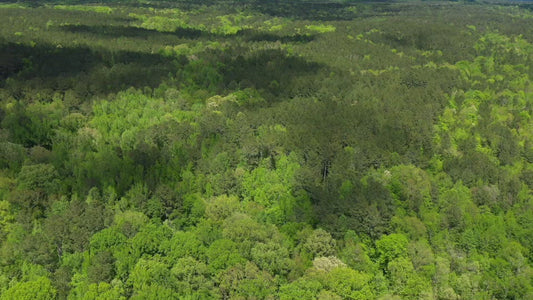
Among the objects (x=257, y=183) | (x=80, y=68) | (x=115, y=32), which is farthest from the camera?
(x=115, y=32)

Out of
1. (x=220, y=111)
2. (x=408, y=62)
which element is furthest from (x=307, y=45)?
(x=220, y=111)

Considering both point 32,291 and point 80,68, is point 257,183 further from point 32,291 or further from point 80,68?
point 80,68

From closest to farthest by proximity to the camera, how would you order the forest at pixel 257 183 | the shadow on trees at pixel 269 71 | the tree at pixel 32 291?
1. the tree at pixel 32 291
2. the forest at pixel 257 183
3. the shadow on trees at pixel 269 71

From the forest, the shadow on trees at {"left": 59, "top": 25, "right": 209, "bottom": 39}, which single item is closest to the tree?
the forest

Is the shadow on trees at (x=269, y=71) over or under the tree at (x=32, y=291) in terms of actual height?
over

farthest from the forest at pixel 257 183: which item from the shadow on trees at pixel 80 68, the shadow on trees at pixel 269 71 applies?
the shadow on trees at pixel 269 71

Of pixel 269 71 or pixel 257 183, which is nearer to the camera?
pixel 257 183

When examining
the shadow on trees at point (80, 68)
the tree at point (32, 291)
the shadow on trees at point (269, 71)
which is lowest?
the tree at point (32, 291)

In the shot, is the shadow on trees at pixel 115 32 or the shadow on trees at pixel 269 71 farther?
the shadow on trees at pixel 115 32

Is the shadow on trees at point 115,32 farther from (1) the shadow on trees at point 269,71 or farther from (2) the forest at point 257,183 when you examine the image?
(2) the forest at point 257,183

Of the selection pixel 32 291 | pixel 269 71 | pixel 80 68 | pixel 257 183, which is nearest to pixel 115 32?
pixel 80 68

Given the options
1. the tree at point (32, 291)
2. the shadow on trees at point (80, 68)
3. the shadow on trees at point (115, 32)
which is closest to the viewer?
the tree at point (32, 291)
